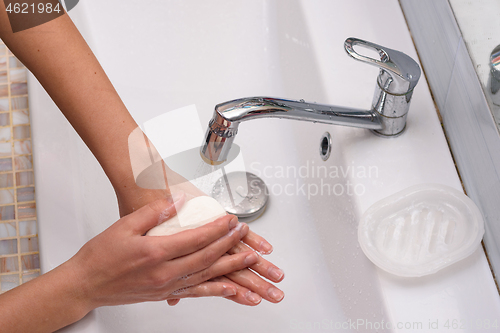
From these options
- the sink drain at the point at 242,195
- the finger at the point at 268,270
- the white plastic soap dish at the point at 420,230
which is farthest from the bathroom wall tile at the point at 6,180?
the white plastic soap dish at the point at 420,230

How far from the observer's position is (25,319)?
0.50 metres

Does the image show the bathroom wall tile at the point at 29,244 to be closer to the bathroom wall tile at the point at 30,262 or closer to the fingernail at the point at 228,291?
the bathroom wall tile at the point at 30,262

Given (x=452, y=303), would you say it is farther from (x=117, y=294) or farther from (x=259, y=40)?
(x=259, y=40)

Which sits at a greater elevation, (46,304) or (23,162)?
(23,162)

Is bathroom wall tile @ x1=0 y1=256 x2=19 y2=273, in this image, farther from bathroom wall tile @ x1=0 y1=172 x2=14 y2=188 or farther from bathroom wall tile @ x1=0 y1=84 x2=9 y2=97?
bathroom wall tile @ x1=0 y1=84 x2=9 y2=97

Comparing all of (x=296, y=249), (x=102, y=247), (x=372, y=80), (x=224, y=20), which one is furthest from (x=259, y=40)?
(x=102, y=247)

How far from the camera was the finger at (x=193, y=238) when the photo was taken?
20.4 inches

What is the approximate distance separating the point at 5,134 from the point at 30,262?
25 centimetres

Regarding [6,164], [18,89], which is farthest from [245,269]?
[18,89]

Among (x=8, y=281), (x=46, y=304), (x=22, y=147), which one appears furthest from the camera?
(x=22, y=147)

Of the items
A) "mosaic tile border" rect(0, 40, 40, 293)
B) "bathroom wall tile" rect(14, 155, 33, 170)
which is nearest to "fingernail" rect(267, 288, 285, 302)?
"mosaic tile border" rect(0, 40, 40, 293)

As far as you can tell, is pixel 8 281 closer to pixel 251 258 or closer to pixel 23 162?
pixel 23 162

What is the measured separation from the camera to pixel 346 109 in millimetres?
576

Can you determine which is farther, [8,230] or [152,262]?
[8,230]
